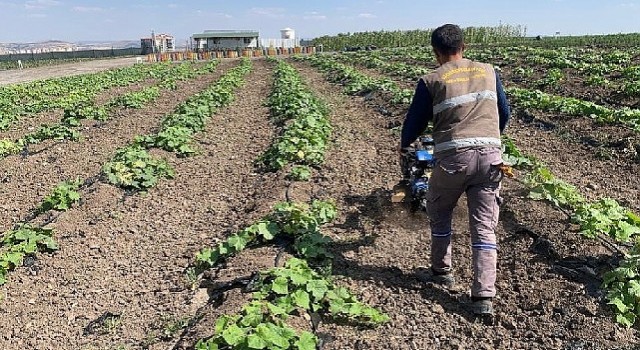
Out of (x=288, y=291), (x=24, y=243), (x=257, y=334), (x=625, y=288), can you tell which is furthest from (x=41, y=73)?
(x=625, y=288)

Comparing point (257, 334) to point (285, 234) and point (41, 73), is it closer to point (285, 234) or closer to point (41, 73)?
point (285, 234)

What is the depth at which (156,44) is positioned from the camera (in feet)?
220

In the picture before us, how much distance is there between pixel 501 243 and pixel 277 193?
2745 millimetres

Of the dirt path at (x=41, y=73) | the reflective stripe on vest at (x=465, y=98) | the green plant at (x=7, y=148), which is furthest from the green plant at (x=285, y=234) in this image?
the dirt path at (x=41, y=73)

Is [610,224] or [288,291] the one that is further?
[610,224]

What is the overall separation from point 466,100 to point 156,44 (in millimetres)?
68011

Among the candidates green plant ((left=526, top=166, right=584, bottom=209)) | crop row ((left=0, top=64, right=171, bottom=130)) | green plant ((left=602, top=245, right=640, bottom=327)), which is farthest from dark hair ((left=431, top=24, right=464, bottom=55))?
crop row ((left=0, top=64, right=171, bottom=130))

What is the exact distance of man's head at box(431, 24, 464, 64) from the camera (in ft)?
13.0

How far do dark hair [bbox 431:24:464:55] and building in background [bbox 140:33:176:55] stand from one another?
63974mm

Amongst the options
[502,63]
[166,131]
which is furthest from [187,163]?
[502,63]

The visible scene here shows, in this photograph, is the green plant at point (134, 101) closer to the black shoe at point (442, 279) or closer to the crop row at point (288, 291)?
the crop row at point (288, 291)

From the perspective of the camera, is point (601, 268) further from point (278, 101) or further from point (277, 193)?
point (278, 101)

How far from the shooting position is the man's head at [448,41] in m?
3.97

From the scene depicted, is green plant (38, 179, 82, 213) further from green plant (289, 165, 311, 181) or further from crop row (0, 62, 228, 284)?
green plant (289, 165, 311, 181)
